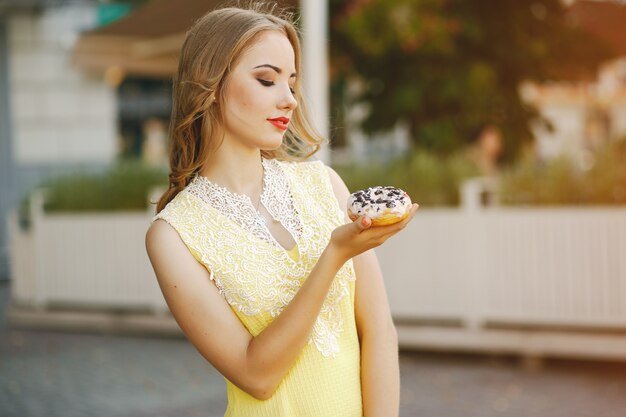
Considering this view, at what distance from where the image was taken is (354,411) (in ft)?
6.05

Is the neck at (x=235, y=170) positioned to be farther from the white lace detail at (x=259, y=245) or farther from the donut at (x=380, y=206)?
the donut at (x=380, y=206)

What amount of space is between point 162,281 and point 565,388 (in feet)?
18.2

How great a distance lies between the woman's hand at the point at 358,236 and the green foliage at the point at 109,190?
350 inches

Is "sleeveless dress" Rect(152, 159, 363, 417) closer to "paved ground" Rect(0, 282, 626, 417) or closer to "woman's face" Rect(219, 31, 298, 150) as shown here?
"woman's face" Rect(219, 31, 298, 150)

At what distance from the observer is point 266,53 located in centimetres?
184

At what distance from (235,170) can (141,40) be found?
1154 cm

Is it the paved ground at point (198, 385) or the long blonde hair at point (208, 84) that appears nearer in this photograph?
the long blonde hair at point (208, 84)

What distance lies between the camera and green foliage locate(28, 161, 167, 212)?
10.5 m

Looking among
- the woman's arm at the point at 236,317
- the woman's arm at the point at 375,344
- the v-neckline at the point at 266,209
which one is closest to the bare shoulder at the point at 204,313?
the woman's arm at the point at 236,317

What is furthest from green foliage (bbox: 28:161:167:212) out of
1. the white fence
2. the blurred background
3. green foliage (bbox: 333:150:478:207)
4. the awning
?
the white fence

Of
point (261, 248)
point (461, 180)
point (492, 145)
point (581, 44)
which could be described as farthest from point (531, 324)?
point (261, 248)

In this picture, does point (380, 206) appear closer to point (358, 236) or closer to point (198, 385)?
point (358, 236)

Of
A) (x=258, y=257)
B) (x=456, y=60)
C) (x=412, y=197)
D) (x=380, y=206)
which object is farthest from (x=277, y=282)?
(x=456, y=60)

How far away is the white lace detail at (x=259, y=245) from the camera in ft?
5.88
